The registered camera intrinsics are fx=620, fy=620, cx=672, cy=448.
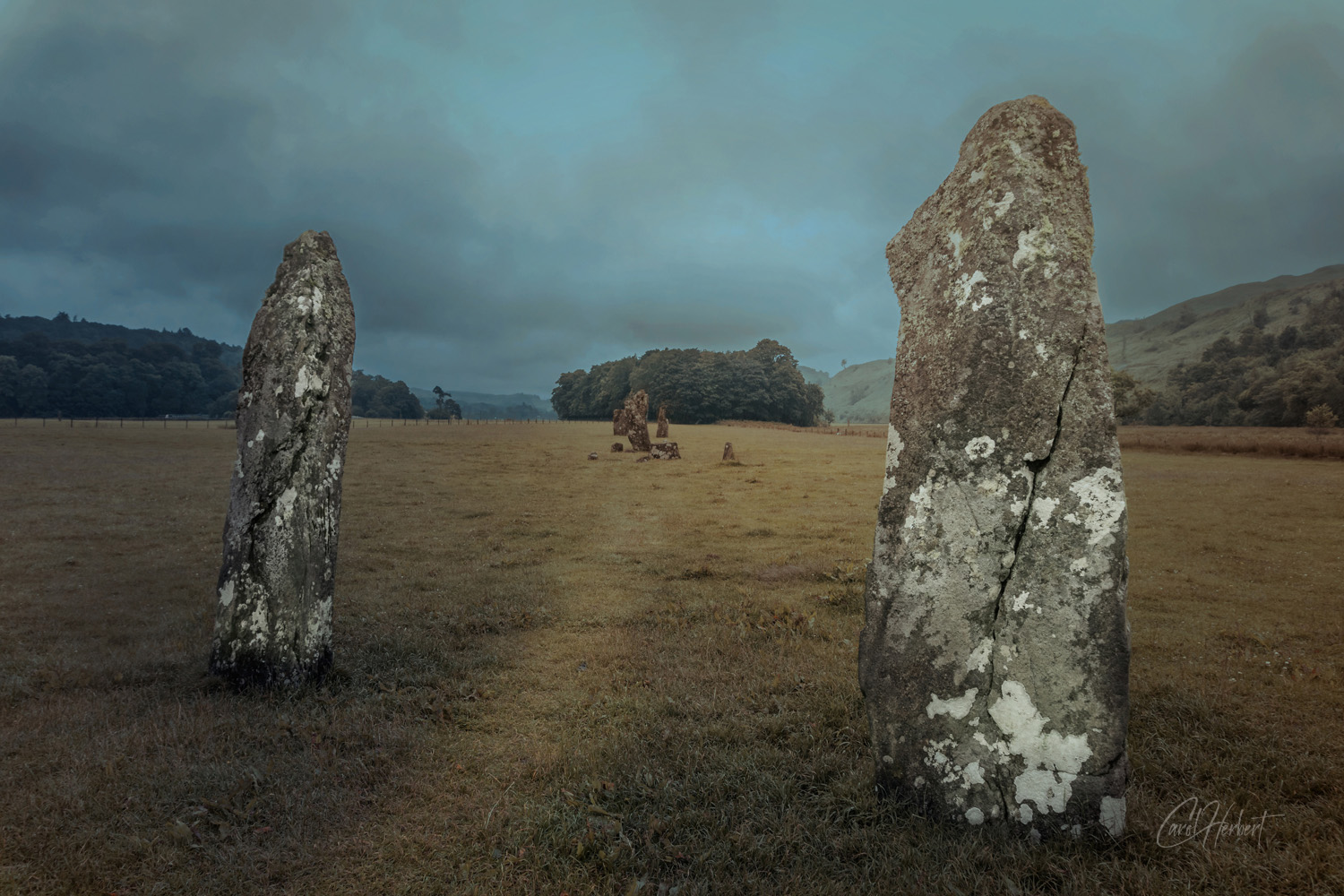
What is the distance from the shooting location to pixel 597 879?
151 inches

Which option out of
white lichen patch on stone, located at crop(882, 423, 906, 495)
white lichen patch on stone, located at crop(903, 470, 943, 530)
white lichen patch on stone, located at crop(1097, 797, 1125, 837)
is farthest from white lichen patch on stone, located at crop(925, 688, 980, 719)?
white lichen patch on stone, located at crop(882, 423, 906, 495)

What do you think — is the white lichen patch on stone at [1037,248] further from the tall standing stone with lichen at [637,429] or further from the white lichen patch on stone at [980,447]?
the tall standing stone with lichen at [637,429]

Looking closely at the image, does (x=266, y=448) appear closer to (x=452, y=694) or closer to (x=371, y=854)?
(x=452, y=694)

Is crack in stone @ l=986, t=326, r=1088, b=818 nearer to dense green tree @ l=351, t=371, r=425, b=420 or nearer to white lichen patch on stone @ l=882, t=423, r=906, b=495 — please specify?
white lichen patch on stone @ l=882, t=423, r=906, b=495

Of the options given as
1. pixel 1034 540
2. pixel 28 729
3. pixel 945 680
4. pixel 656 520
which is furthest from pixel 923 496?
pixel 656 520

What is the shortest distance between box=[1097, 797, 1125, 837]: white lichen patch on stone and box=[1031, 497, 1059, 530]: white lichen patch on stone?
1.80 m

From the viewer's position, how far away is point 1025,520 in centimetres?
422

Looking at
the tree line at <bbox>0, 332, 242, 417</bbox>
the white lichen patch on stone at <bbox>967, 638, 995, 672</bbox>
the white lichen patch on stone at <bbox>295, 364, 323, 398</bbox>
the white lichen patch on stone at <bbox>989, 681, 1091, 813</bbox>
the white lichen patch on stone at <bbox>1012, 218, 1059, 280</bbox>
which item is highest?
the tree line at <bbox>0, 332, 242, 417</bbox>

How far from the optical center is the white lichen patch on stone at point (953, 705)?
4258 millimetres

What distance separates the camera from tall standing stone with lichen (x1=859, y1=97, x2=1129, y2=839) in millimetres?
4062

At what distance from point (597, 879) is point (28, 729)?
18.6 feet

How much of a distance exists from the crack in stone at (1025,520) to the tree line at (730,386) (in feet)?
306

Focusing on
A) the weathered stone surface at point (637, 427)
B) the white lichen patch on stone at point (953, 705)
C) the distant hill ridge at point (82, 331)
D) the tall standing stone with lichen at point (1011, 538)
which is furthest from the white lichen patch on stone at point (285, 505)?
the distant hill ridge at point (82, 331)

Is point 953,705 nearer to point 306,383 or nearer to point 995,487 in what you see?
point 995,487
